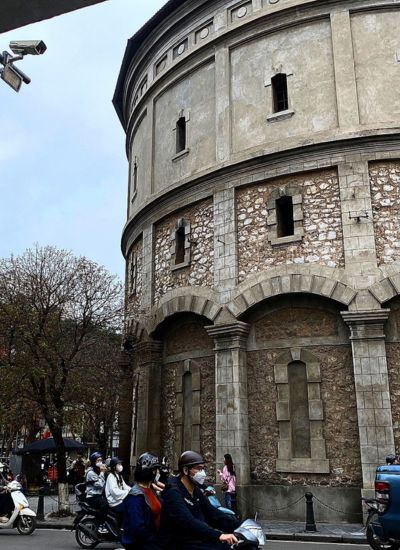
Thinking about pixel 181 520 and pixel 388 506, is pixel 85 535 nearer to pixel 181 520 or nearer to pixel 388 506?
pixel 388 506

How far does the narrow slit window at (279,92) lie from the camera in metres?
17.1

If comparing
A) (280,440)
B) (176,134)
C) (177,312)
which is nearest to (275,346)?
(280,440)

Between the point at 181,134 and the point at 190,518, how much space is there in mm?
16749

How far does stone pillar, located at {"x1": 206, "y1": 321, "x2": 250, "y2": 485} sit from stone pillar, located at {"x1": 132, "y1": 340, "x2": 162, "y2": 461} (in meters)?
3.08

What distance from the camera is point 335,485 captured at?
13633 mm

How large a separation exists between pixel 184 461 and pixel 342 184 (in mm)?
11682

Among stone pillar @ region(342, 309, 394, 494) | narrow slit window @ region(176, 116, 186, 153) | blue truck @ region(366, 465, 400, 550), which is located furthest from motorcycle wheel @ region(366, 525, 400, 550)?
narrow slit window @ region(176, 116, 186, 153)

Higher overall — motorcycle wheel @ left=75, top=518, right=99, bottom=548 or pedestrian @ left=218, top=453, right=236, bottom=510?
pedestrian @ left=218, top=453, right=236, bottom=510

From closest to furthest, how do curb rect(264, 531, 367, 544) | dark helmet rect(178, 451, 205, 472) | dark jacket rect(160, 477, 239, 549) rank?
dark jacket rect(160, 477, 239, 549) < dark helmet rect(178, 451, 205, 472) < curb rect(264, 531, 367, 544)

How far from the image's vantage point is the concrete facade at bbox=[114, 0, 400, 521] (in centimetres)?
1404

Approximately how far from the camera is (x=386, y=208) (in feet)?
48.5

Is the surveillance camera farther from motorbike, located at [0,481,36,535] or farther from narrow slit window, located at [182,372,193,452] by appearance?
narrow slit window, located at [182,372,193,452]

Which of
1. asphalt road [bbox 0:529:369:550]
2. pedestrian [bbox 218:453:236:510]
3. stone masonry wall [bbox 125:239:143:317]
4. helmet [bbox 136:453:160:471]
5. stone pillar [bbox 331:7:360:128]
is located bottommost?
asphalt road [bbox 0:529:369:550]

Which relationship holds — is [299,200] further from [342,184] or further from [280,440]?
[280,440]
